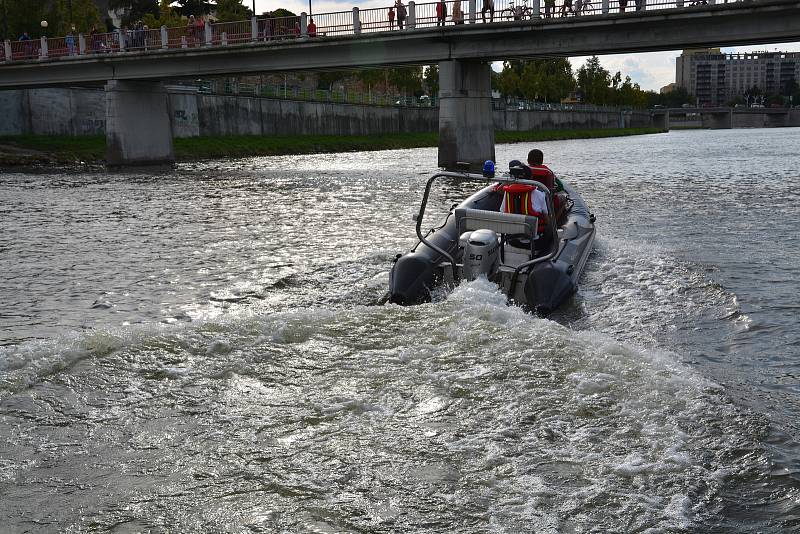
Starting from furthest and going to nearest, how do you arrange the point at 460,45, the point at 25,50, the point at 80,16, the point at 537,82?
the point at 537,82 → the point at 80,16 → the point at 25,50 → the point at 460,45

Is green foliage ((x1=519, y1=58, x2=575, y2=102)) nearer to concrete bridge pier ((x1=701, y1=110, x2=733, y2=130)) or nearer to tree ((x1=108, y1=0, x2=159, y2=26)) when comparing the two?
tree ((x1=108, y1=0, x2=159, y2=26))

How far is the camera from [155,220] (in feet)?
70.4

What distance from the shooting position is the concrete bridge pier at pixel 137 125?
47562 mm

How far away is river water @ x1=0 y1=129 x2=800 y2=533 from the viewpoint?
536cm

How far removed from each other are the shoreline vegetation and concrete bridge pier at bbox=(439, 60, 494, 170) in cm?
1932

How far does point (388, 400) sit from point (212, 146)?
5088 cm

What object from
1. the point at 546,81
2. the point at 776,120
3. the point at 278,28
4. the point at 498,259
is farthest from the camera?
the point at 776,120

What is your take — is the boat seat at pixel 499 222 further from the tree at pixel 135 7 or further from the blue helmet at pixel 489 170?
the tree at pixel 135 7

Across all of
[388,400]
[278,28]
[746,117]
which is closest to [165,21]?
[278,28]

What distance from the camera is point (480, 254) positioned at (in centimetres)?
1026

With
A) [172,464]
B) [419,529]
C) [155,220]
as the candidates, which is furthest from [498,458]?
[155,220]

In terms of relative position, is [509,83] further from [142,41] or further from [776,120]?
[776,120]

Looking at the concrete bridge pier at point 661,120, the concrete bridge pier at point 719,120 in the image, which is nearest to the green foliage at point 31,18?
the concrete bridge pier at point 661,120

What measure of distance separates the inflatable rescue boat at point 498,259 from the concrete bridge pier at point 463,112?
29306 millimetres
